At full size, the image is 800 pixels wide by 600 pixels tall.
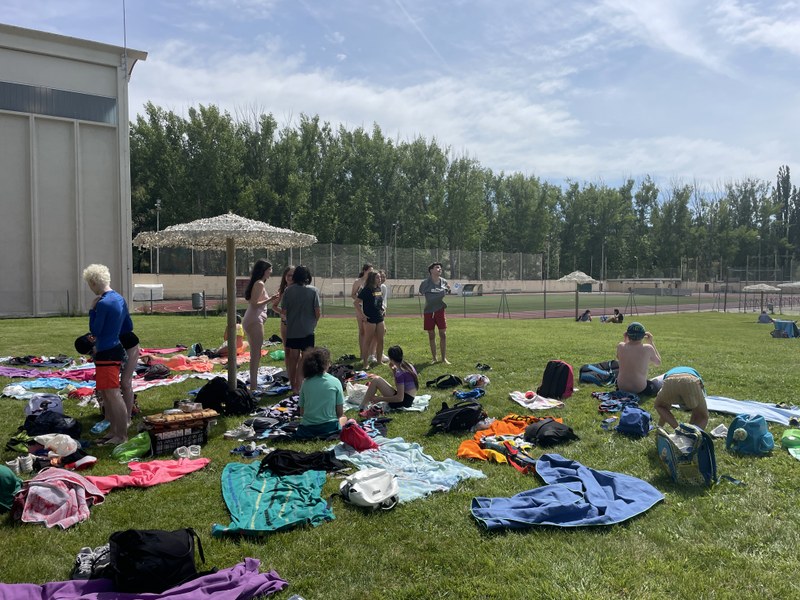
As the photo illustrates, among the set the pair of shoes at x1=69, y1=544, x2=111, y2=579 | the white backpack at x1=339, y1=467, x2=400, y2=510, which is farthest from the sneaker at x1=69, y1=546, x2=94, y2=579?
the white backpack at x1=339, y1=467, x2=400, y2=510

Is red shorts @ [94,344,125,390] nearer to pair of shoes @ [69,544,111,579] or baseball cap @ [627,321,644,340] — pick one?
pair of shoes @ [69,544,111,579]

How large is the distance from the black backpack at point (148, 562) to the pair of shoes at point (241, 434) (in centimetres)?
276

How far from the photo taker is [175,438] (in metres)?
5.73

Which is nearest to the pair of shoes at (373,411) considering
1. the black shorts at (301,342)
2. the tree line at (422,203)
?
the black shorts at (301,342)

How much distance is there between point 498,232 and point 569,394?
62390 mm

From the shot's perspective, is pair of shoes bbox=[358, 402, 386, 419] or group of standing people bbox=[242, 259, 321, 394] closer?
pair of shoes bbox=[358, 402, 386, 419]

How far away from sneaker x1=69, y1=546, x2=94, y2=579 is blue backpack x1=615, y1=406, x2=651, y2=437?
5.18 m

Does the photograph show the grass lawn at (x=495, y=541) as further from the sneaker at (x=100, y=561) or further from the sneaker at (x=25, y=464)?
the sneaker at (x=25, y=464)

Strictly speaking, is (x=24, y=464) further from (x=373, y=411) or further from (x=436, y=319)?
(x=436, y=319)

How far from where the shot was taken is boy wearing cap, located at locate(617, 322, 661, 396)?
7.65 meters

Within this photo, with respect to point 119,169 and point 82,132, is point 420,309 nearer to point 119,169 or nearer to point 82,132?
point 119,169

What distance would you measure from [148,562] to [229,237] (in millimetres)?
5228

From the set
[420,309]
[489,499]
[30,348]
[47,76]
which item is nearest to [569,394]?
[489,499]

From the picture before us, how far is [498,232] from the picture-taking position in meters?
68.9
